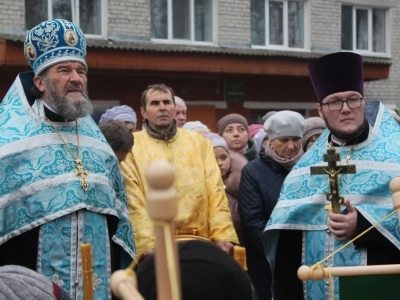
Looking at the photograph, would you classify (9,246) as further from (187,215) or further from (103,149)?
(187,215)

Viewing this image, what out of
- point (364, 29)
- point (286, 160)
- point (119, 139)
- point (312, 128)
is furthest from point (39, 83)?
point (364, 29)

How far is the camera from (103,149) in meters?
4.51

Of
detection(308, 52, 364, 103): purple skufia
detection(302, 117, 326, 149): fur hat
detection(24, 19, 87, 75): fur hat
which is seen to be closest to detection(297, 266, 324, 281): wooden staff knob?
detection(308, 52, 364, 103): purple skufia

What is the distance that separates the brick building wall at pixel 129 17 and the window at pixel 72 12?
0.16 metres

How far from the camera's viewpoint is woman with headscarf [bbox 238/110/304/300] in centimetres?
577

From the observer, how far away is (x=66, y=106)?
4.28m

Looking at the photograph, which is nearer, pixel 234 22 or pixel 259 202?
pixel 259 202

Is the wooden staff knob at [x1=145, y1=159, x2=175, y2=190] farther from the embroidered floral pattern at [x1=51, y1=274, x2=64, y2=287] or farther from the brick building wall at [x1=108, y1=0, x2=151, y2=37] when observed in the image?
the brick building wall at [x1=108, y1=0, x2=151, y2=37]

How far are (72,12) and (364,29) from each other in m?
7.32

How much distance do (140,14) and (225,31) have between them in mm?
1945

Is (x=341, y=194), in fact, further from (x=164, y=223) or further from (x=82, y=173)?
(x=164, y=223)

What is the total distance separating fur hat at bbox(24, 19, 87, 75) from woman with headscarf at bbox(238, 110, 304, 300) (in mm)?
1794

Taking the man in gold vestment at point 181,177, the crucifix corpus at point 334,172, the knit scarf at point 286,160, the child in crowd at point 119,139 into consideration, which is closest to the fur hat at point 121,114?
the man in gold vestment at point 181,177

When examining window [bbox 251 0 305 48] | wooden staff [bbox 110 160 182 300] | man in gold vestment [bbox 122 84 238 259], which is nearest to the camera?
wooden staff [bbox 110 160 182 300]
